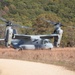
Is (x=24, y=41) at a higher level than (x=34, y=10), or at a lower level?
higher

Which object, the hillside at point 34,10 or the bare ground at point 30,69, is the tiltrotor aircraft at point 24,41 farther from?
the hillside at point 34,10

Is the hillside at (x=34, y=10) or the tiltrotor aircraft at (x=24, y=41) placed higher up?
the tiltrotor aircraft at (x=24, y=41)

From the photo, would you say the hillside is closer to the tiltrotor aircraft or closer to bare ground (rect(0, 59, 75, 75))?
the tiltrotor aircraft

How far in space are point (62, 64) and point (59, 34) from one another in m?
21.2

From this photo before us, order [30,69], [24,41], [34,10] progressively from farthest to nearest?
[34,10] → [24,41] → [30,69]

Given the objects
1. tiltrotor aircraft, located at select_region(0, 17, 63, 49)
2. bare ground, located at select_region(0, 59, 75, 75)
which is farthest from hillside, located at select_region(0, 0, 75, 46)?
bare ground, located at select_region(0, 59, 75, 75)

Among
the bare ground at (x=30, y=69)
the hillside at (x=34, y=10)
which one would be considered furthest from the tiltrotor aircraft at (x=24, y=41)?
the hillside at (x=34, y=10)

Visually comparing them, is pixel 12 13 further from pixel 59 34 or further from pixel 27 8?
pixel 59 34

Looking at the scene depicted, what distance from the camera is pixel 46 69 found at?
2178cm

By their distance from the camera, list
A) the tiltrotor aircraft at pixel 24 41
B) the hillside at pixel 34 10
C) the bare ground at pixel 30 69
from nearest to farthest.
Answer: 1. the bare ground at pixel 30 69
2. the tiltrotor aircraft at pixel 24 41
3. the hillside at pixel 34 10

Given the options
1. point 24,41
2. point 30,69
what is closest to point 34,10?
point 24,41

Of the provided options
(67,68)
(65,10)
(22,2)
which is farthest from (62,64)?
(22,2)

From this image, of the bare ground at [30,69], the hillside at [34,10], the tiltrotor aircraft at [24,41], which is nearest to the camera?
the bare ground at [30,69]

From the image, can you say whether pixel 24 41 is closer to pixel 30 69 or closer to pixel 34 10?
pixel 30 69
